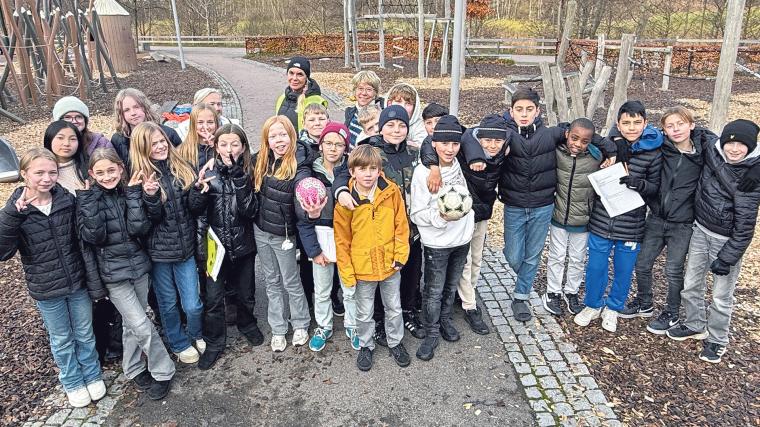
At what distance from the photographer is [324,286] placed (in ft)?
13.9

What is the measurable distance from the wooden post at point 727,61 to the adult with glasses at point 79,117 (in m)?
6.96

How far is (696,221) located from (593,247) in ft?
2.49

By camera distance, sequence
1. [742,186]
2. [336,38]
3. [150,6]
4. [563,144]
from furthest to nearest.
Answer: [150,6] → [336,38] → [563,144] → [742,186]

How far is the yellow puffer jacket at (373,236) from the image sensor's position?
3.81m

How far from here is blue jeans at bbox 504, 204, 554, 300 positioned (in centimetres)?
444

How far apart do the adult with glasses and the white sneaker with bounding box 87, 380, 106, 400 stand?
64.5 inches

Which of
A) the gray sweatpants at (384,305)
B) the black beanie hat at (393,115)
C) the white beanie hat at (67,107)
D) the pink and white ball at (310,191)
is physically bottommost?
the gray sweatpants at (384,305)

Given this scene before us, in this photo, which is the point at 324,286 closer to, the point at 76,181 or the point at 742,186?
the point at 76,181

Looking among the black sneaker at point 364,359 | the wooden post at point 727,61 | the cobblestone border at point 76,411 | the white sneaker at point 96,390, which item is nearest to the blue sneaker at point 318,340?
the black sneaker at point 364,359

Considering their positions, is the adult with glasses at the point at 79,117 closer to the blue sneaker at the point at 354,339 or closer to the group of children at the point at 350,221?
the group of children at the point at 350,221

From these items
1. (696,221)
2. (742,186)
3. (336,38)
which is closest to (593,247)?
(696,221)

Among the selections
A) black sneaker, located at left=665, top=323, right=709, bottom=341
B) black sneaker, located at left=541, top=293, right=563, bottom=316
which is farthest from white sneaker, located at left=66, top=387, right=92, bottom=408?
black sneaker, located at left=665, top=323, right=709, bottom=341

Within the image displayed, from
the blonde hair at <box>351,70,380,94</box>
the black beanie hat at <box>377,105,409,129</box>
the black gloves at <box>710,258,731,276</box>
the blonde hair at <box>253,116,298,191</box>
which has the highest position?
the blonde hair at <box>351,70,380,94</box>

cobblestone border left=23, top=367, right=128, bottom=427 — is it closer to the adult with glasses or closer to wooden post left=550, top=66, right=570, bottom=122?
the adult with glasses
